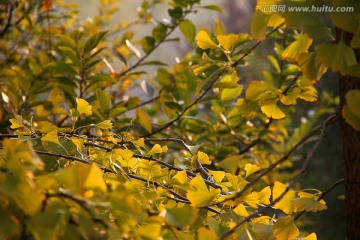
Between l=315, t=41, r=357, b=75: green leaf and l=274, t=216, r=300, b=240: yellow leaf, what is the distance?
0.18m

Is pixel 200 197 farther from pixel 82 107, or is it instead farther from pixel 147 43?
pixel 147 43

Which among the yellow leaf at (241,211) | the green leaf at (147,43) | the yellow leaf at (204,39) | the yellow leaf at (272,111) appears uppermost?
the yellow leaf at (204,39)

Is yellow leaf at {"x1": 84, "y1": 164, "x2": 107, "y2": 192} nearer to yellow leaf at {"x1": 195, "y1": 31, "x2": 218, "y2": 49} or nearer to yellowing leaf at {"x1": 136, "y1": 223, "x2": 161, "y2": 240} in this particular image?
yellowing leaf at {"x1": 136, "y1": 223, "x2": 161, "y2": 240}

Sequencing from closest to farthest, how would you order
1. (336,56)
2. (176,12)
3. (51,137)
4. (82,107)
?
(336,56)
(51,137)
(82,107)
(176,12)

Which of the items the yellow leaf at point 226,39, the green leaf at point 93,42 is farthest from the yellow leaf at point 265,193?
the green leaf at point 93,42

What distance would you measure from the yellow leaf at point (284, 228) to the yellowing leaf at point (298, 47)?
0.20 meters

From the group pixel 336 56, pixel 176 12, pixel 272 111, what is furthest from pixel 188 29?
pixel 336 56

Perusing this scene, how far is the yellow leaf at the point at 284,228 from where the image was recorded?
2.09ft

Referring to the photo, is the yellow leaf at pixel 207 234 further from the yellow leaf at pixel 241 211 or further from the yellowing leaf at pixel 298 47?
the yellowing leaf at pixel 298 47

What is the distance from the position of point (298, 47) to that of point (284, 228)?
0.24 m

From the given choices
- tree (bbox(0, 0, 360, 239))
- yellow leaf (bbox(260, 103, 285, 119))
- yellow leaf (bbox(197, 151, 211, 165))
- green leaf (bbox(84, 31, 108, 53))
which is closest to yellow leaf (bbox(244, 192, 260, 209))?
tree (bbox(0, 0, 360, 239))

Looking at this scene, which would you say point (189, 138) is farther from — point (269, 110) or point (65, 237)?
point (65, 237)

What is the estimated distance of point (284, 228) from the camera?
640 mm

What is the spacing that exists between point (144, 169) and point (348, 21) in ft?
1.05
